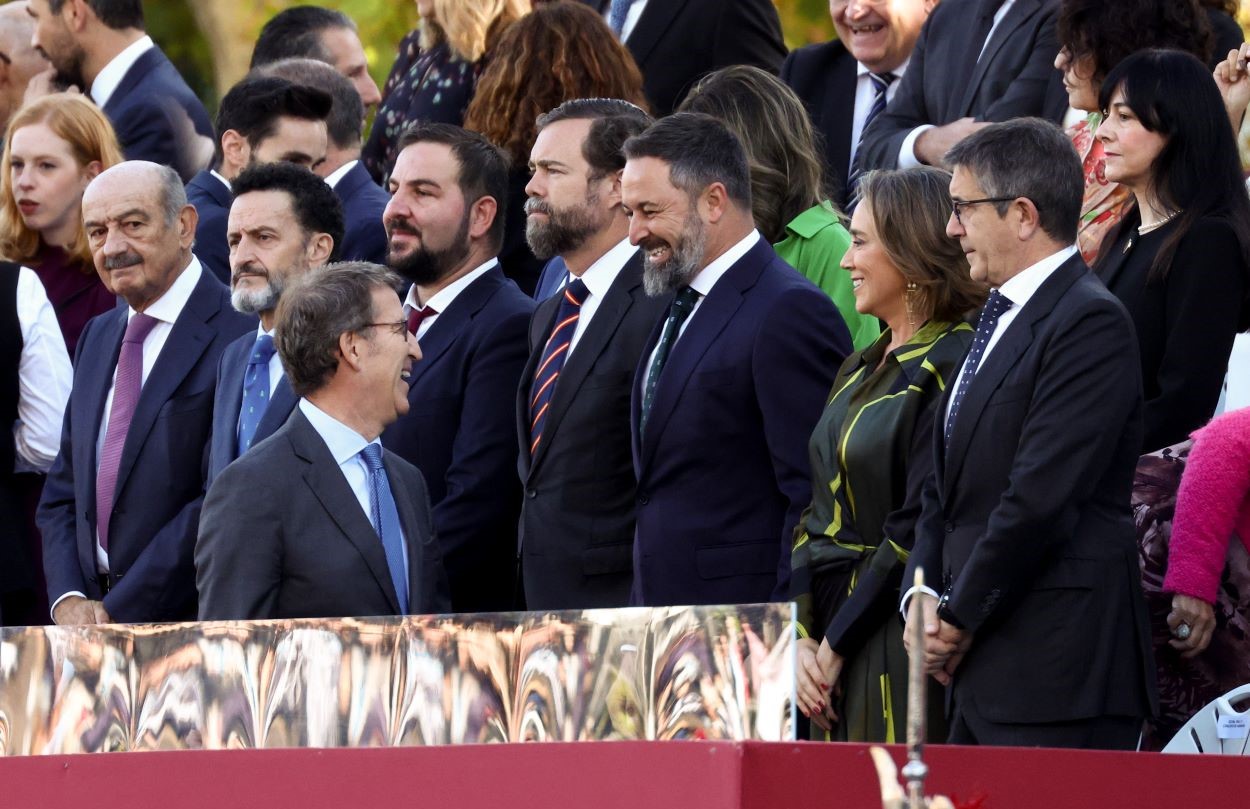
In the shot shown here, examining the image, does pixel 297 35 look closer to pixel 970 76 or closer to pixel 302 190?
pixel 302 190

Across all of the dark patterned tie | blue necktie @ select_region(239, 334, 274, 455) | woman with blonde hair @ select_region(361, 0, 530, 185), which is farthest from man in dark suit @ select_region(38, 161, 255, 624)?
woman with blonde hair @ select_region(361, 0, 530, 185)

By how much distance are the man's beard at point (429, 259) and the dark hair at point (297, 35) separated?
9.78ft

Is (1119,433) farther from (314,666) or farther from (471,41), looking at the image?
(471,41)

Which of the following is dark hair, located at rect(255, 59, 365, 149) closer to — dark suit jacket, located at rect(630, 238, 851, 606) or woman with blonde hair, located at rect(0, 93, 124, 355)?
woman with blonde hair, located at rect(0, 93, 124, 355)

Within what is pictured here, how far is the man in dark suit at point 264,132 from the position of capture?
323 inches

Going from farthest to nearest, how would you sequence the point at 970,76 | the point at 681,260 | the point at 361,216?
the point at 361,216
the point at 970,76
the point at 681,260

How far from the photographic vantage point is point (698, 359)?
19.6 feet

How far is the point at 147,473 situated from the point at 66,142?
6.42 feet

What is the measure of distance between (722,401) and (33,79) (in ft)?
16.9

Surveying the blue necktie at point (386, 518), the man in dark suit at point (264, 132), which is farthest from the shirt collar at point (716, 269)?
the man in dark suit at point (264, 132)

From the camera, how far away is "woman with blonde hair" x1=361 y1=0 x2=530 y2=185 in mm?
8695

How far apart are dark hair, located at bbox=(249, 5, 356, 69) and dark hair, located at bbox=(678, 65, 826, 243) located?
11.0ft

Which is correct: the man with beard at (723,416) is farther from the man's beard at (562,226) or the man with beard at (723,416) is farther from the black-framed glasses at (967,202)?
the black-framed glasses at (967,202)

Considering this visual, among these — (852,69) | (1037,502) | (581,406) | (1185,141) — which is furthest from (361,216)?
(1037,502)
